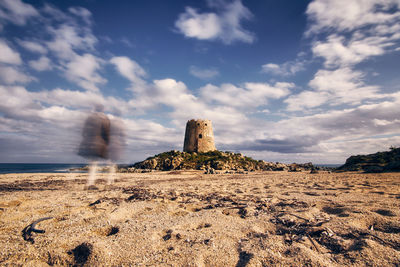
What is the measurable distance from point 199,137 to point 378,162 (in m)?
27.0

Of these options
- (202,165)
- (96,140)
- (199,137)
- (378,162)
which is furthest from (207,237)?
(199,137)

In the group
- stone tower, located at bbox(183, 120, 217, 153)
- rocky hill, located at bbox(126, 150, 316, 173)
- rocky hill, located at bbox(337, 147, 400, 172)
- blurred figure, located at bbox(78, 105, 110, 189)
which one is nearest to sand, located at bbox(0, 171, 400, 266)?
blurred figure, located at bbox(78, 105, 110, 189)

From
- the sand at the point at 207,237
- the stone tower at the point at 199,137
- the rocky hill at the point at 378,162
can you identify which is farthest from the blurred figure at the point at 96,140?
the stone tower at the point at 199,137

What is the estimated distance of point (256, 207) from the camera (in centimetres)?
468

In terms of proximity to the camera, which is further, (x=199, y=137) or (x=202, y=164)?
(x=199, y=137)

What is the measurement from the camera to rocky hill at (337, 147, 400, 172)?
13000 millimetres

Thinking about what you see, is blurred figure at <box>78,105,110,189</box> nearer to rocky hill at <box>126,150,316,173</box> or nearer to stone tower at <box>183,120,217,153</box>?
rocky hill at <box>126,150,316,173</box>

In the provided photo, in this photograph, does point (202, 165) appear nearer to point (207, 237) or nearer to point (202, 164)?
point (202, 164)

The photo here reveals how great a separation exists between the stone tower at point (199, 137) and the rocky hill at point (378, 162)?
23106mm

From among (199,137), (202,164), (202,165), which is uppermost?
(199,137)

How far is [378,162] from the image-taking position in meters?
16.3

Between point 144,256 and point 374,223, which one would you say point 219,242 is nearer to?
point 144,256

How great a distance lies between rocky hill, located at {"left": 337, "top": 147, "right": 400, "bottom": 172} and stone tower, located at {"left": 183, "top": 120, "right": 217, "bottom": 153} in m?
23.1

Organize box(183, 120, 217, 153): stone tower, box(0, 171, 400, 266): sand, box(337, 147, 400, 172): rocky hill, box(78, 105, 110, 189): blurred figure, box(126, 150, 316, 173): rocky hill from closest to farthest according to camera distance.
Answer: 1. box(0, 171, 400, 266): sand
2. box(78, 105, 110, 189): blurred figure
3. box(337, 147, 400, 172): rocky hill
4. box(126, 150, 316, 173): rocky hill
5. box(183, 120, 217, 153): stone tower
